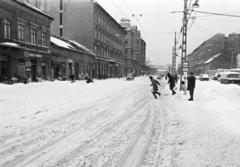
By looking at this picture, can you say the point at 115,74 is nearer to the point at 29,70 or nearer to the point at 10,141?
the point at 29,70

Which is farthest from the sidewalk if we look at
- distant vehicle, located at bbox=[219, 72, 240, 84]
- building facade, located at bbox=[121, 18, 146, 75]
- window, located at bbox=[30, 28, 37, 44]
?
building facade, located at bbox=[121, 18, 146, 75]

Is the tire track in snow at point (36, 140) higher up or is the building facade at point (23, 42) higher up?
the building facade at point (23, 42)

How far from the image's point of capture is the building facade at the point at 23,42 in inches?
1210

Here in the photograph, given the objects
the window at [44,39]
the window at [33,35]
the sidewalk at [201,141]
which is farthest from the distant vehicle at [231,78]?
the sidewalk at [201,141]

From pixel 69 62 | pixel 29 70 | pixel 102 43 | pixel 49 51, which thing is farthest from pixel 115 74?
pixel 29 70

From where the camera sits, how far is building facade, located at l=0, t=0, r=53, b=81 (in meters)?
30.7

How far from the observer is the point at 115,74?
8569 centimetres

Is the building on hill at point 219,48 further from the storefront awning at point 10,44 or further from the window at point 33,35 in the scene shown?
the storefront awning at point 10,44

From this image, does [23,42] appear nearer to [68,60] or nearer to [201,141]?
[68,60]

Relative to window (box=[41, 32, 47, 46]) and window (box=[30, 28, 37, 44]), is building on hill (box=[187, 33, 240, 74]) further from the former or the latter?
window (box=[30, 28, 37, 44])

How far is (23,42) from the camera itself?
34.0 m

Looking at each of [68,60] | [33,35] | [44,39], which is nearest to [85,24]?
[68,60]

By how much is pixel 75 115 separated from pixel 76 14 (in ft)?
177

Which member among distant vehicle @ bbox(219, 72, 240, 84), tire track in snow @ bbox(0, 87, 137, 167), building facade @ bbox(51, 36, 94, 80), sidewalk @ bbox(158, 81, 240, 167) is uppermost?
building facade @ bbox(51, 36, 94, 80)
